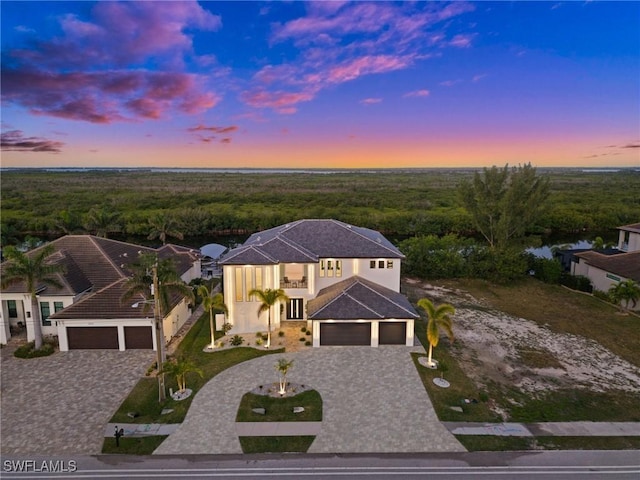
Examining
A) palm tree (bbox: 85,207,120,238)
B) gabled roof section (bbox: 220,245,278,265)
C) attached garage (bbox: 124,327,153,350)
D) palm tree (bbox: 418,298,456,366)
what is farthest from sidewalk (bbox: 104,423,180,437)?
palm tree (bbox: 85,207,120,238)

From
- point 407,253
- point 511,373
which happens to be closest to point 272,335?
point 511,373

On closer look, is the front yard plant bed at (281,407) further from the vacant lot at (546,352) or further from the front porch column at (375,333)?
the vacant lot at (546,352)

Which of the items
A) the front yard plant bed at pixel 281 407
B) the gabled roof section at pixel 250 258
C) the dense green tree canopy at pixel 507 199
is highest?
the dense green tree canopy at pixel 507 199

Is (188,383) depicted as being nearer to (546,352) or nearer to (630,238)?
(546,352)

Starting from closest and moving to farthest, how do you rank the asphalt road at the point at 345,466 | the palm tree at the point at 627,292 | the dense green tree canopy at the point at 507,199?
the asphalt road at the point at 345,466, the palm tree at the point at 627,292, the dense green tree canopy at the point at 507,199

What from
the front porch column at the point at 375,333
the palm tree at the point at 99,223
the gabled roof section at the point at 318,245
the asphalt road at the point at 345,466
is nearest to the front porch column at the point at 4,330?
the asphalt road at the point at 345,466

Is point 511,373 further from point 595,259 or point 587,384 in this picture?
point 595,259

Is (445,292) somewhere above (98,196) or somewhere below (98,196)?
below

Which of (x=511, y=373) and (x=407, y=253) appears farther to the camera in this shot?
(x=407, y=253)
